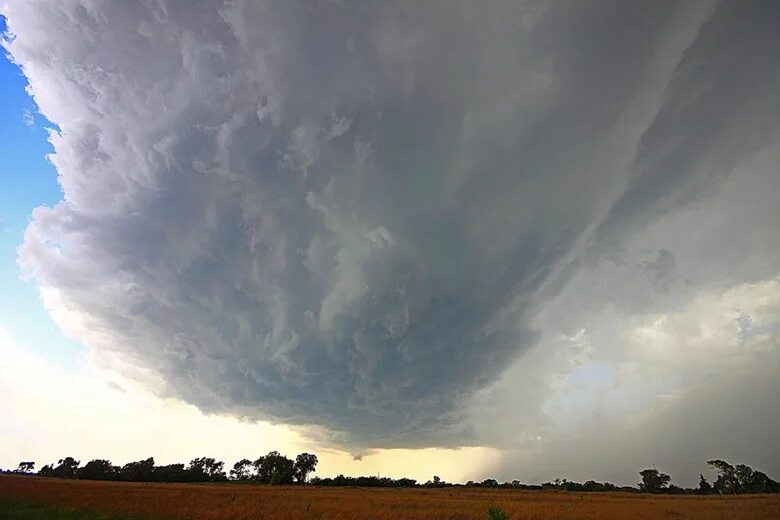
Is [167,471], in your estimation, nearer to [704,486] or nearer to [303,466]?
[303,466]

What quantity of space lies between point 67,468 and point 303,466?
99576 millimetres

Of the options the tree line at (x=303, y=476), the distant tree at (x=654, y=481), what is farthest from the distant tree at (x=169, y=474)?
the distant tree at (x=654, y=481)

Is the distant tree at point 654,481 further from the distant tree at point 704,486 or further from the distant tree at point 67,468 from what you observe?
the distant tree at point 67,468

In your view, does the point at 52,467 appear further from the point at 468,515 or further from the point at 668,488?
the point at 668,488

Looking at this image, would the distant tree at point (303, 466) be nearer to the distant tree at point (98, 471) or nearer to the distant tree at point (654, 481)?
the distant tree at point (98, 471)

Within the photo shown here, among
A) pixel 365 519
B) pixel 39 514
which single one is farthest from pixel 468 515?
pixel 39 514

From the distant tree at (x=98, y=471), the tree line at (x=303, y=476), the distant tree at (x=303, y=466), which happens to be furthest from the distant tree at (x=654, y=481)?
→ the distant tree at (x=98, y=471)

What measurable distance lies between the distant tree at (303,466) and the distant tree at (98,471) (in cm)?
6908

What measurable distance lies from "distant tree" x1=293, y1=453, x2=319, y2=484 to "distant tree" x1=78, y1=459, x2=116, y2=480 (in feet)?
227

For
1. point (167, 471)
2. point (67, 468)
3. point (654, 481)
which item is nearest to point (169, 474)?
point (167, 471)

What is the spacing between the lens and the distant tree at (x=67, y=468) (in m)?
167

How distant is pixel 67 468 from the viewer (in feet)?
566

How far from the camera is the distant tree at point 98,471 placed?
521 ft

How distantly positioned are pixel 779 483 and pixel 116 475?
238385 mm
